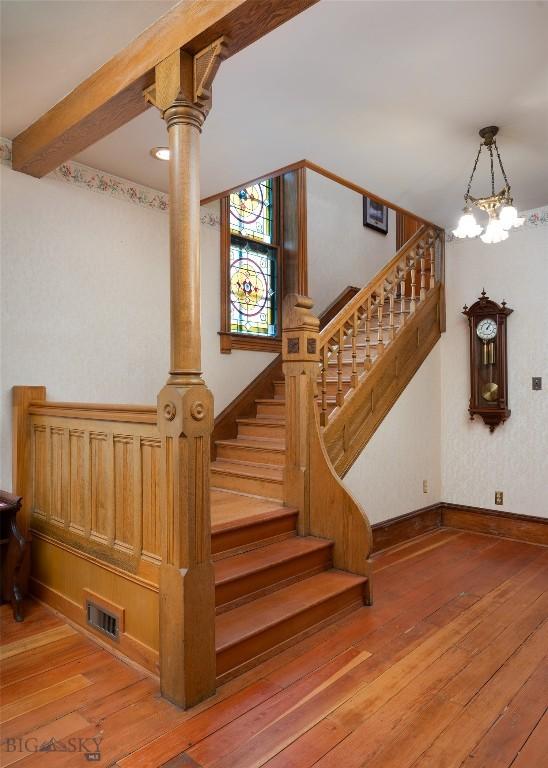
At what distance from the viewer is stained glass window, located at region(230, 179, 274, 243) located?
15.6ft

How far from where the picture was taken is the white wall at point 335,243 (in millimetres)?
5578

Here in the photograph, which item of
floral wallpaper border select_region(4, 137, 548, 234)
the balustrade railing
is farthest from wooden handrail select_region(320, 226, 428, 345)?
floral wallpaper border select_region(4, 137, 548, 234)

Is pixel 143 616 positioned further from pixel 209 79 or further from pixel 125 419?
pixel 209 79

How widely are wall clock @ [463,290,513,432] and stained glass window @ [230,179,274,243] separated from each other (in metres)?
2.07

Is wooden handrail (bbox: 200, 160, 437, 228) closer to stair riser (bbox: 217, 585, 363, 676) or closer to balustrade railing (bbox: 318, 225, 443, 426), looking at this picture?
balustrade railing (bbox: 318, 225, 443, 426)

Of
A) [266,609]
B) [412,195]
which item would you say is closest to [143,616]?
[266,609]

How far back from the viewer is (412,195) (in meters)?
4.08

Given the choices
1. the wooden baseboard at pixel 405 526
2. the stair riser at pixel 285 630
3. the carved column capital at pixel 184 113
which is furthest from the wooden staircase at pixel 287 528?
the carved column capital at pixel 184 113

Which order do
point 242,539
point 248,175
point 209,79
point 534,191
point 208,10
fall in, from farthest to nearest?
1. point 534,191
2. point 248,175
3. point 242,539
4. point 209,79
5. point 208,10

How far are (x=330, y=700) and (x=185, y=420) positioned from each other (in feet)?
4.25

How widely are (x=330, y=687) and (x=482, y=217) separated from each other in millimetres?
3880

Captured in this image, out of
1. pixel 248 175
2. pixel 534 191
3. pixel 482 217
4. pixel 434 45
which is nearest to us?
pixel 434 45

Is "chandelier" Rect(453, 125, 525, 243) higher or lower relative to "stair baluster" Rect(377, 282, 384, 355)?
higher

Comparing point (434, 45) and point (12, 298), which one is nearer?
point (434, 45)
